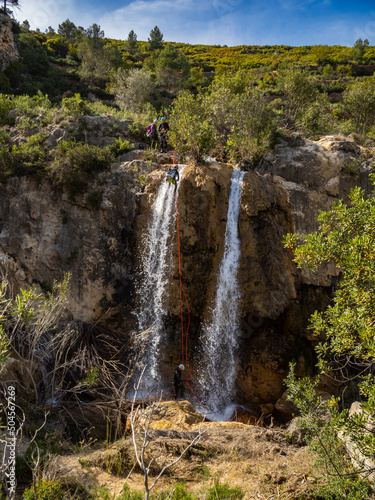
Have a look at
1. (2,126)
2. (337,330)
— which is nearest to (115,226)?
(2,126)

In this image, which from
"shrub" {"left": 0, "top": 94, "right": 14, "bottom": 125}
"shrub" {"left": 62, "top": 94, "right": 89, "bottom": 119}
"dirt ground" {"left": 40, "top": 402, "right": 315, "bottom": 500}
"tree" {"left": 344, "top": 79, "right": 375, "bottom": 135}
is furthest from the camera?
"tree" {"left": 344, "top": 79, "right": 375, "bottom": 135}

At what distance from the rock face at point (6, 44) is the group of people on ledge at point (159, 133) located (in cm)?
1862

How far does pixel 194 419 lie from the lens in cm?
751

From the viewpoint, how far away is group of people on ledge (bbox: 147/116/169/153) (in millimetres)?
12875

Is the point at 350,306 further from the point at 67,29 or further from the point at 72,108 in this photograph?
the point at 67,29

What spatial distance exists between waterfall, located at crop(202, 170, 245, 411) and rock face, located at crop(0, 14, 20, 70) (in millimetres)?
24528

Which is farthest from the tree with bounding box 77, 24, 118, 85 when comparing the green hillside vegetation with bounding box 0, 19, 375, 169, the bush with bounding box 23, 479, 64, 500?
the bush with bounding box 23, 479, 64, 500

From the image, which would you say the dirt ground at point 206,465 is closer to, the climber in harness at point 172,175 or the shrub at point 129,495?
the shrub at point 129,495

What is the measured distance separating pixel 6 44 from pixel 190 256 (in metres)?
27.0

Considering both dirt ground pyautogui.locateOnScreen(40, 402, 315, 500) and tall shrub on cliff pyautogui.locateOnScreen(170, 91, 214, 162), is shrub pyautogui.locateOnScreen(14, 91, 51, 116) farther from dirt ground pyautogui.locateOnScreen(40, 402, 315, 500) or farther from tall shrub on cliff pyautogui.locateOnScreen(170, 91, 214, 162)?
dirt ground pyautogui.locateOnScreen(40, 402, 315, 500)

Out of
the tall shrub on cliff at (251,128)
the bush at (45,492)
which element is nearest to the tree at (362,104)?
the tall shrub on cliff at (251,128)

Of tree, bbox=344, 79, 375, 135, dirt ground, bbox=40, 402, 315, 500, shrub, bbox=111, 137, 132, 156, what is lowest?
dirt ground, bbox=40, 402, 315, 500

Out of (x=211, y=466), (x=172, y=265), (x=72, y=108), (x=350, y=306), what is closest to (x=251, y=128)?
(x=172, y=265)

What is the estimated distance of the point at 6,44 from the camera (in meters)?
25.1
